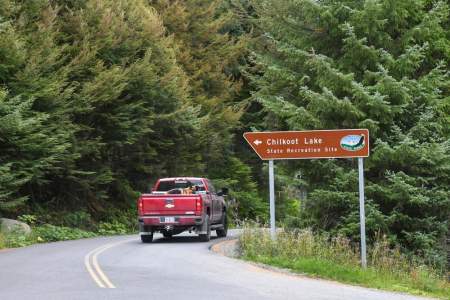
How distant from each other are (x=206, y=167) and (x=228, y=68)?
7.26m

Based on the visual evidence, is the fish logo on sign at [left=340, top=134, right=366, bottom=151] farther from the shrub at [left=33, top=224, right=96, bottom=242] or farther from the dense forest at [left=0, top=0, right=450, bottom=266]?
the shrub at [left=33, top=224, right=96, bottom=242]

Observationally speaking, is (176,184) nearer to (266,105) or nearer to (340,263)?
(266,105)

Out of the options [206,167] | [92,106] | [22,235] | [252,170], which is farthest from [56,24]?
[252,170]

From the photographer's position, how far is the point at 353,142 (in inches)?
688

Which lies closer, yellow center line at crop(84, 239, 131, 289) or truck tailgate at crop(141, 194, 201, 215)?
yellow center line at crop(84, 239, 131, 289)

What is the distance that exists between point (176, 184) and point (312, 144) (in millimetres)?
8263

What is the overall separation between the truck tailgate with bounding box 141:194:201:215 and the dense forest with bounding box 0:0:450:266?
202cm

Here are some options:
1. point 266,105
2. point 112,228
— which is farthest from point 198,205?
point 112,228

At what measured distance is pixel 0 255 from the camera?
62.1ft

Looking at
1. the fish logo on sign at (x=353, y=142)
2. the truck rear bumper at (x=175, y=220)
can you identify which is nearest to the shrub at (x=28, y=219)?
the truck rear bumper at (x=175, y=220)

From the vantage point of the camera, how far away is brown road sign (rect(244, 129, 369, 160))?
1744 cm

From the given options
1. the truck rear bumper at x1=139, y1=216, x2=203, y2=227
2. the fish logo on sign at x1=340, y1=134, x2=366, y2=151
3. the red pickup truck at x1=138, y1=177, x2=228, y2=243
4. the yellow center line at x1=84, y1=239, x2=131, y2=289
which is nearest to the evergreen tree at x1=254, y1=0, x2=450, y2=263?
the fish logo on sign at x1=340, y1=134, x2=366, y2=151

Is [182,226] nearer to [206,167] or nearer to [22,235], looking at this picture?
[22,235]

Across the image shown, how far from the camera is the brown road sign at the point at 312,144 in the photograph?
17438mm
